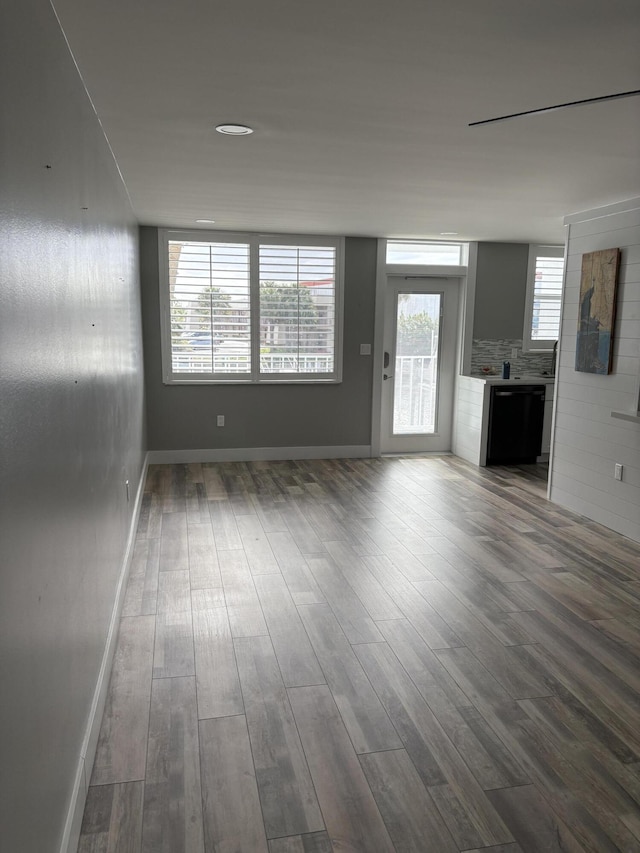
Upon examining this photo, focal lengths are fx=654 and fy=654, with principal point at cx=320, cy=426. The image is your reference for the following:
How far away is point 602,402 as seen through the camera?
482 cm

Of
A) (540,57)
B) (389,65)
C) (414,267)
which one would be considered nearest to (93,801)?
(389,65)

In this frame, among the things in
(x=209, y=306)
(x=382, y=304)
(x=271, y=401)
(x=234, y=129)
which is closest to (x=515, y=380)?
(x=382, y=304)

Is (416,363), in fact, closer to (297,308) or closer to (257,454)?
(297,308)

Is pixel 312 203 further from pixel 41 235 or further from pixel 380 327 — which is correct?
pixel 41 235

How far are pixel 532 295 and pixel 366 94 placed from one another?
16.9ft

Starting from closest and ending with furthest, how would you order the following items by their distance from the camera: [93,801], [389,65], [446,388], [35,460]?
1. [35,460]
2. [93,801]
3. [389,65]
4. [446,388]

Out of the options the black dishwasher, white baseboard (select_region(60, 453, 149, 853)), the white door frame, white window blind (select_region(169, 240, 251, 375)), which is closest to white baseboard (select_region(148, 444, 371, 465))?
the white door frame

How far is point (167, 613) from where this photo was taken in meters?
3.31

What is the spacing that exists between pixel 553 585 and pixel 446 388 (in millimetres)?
3835

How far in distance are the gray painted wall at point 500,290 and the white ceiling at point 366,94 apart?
2470mm

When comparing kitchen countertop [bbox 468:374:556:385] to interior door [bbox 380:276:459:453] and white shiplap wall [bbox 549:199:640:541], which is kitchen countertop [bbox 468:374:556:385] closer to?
interior door [bbox 380:276:459:453]

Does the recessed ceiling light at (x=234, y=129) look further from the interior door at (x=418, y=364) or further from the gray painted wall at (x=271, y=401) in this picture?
the interior door at (x=418, y=364)

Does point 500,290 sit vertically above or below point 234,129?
below

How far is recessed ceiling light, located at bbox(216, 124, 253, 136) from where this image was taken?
9.65ft
